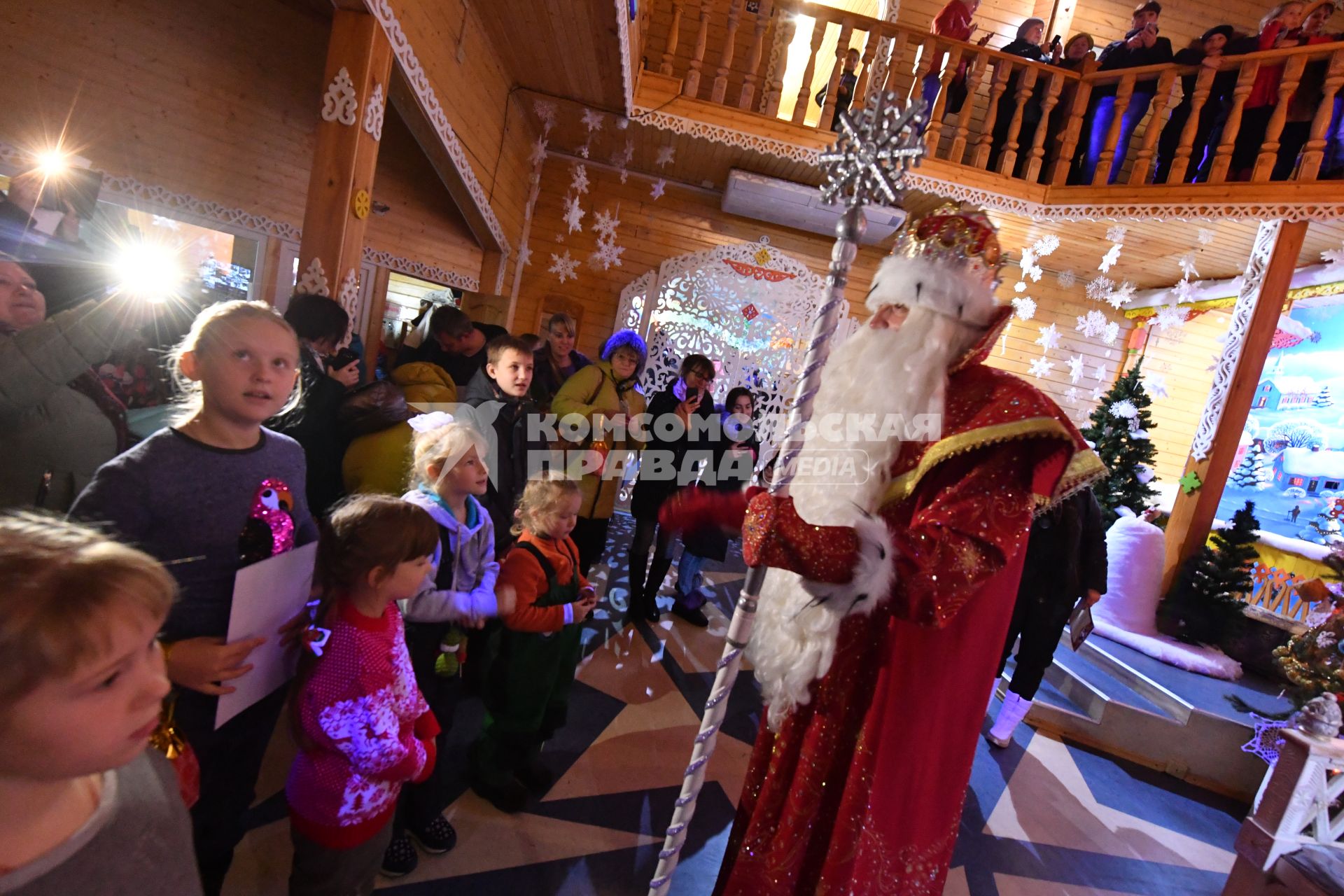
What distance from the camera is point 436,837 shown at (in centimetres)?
182

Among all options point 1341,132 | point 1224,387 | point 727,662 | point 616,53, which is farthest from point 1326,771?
point 616,53

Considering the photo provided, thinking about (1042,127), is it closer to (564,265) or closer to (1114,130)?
(1114,130)

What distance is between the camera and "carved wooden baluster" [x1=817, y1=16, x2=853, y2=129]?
193 inches

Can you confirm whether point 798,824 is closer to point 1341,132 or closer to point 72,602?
point 72,602

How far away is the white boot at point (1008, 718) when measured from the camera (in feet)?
10.7

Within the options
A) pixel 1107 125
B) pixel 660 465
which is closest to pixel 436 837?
pixel 660 465

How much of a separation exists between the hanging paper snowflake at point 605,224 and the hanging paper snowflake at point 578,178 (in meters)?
0.28

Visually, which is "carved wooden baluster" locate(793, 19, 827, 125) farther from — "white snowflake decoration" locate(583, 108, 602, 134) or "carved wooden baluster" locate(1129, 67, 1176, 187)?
"carved wooden baluster" locate(1129, 67, 1176, 187)

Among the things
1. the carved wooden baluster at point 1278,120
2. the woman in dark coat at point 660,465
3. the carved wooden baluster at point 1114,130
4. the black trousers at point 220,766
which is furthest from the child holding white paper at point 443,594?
the carved wooden baluster at point 1278,120

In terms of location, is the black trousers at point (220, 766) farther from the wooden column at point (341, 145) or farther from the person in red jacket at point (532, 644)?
the wooden column at point (341, 145)

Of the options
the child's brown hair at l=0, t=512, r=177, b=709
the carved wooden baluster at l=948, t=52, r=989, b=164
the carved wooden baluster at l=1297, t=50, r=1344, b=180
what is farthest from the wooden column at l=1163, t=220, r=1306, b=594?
the child's brown hair at l=0, t=512, r=177, b=709

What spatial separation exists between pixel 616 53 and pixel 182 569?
4.17m

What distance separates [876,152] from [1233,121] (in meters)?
5.39

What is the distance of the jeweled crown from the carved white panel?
2.32 meters
